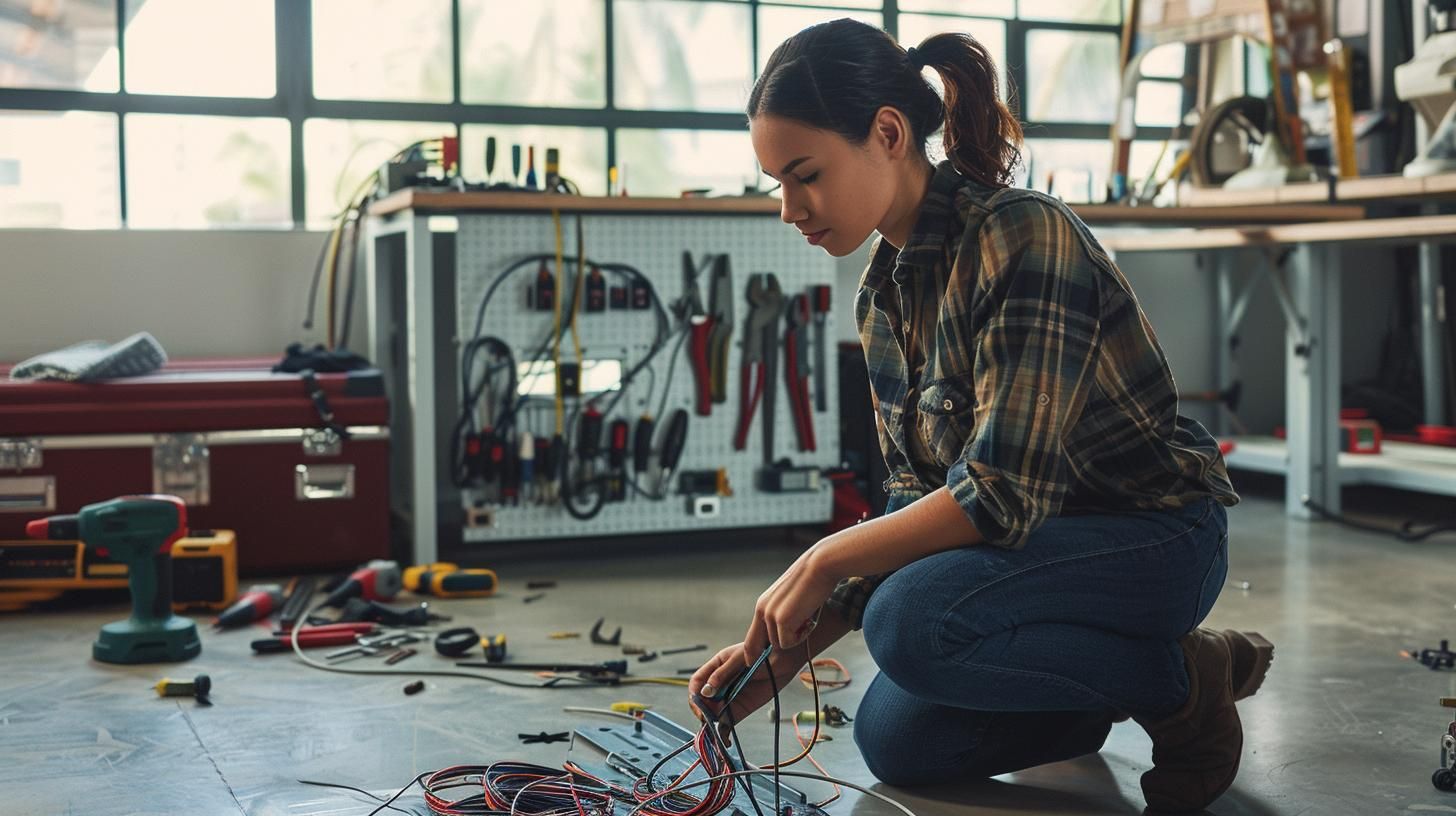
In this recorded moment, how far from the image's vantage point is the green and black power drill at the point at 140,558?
2.79 metres

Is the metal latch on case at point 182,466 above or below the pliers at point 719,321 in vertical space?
below

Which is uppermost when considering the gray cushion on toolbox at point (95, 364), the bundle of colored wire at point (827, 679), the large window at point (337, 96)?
the large window at point (337, 96)

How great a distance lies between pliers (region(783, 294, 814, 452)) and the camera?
405 centimetres

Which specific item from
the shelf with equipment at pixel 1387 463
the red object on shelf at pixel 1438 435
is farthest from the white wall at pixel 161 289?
the red object on shelf at pixel 1438 435

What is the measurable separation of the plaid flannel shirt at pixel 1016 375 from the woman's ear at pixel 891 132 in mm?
70

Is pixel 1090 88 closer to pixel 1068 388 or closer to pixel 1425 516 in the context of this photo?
pixel 1425 516

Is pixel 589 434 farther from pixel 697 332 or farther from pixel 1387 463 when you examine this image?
pixel 1387 463

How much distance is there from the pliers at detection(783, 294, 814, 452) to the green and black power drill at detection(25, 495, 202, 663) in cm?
175

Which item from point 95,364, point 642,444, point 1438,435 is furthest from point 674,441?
point 1438,435

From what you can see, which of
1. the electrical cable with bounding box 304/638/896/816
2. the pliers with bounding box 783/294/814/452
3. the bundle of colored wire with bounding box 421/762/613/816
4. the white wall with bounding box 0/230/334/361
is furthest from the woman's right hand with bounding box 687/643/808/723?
the white wall with bounding box 0/230/334/361

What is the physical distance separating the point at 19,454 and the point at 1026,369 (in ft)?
9.21

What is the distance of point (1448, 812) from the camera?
1903 mm

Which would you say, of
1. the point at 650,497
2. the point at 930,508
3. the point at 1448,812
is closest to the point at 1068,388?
the point at 930,508

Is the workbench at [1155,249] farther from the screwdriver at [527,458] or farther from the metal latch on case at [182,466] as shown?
the metal latch on case at [182,466]
